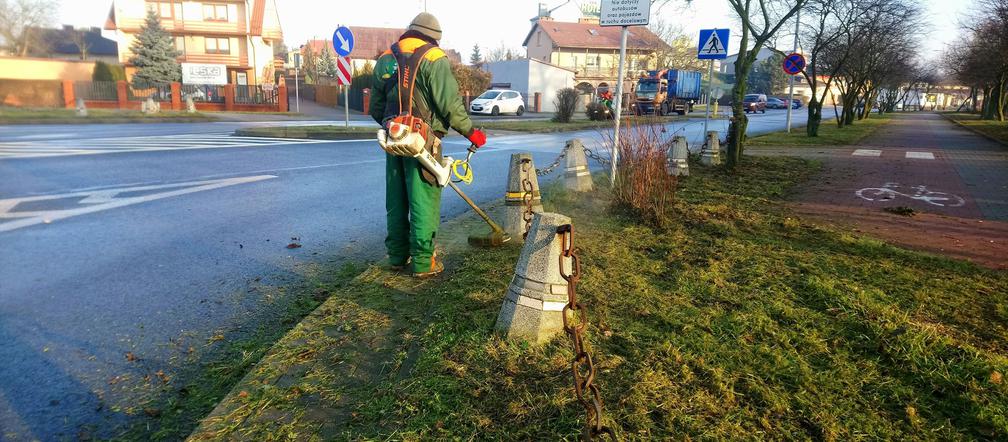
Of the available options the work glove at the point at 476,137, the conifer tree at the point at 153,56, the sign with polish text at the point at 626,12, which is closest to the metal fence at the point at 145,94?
the conifer tree at the point at 153,56

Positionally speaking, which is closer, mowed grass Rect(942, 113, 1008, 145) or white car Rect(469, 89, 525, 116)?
mowed grass Rect(942, 113, 1008, 145)

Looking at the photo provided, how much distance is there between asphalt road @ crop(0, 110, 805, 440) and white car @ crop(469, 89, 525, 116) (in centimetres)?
2387

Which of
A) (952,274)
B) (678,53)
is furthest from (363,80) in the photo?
(952,274)

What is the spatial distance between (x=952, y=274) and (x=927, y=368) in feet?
6.57

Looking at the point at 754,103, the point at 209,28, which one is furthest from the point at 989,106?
the point at 209,28

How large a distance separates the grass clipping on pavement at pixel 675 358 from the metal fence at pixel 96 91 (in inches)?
1475

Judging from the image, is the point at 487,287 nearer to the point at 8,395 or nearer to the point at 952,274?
the point at 8,395

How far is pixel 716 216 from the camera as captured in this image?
631cm

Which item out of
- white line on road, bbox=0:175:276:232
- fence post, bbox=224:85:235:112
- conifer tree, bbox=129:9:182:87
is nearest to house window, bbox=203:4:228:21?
conifer tree, bbox=129:9:182:87

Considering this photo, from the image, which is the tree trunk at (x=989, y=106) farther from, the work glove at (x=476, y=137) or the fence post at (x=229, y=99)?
the work glove at (x=476, y=137)

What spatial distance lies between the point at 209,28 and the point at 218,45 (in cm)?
159

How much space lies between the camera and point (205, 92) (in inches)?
1401

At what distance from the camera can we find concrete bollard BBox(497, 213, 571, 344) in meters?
3.01

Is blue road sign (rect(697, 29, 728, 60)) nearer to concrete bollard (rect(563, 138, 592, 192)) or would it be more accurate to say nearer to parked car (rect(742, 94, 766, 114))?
concrete bollard (rect(563, 138, 592, 192))
